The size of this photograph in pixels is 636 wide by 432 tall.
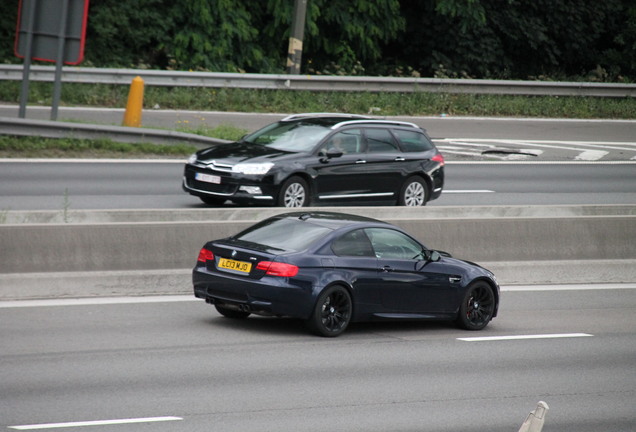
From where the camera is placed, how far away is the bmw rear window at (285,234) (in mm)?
12055

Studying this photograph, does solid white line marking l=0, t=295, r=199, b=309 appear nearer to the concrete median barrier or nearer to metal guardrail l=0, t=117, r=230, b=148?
the concrete median barrier

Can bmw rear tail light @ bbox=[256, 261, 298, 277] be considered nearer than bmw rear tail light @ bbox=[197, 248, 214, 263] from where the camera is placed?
Yes

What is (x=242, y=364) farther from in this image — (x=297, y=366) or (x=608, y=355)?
(x=608, y=355)

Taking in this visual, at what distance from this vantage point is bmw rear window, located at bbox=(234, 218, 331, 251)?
39.5ft

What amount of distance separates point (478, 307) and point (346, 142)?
21.3ft

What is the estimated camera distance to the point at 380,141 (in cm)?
1977

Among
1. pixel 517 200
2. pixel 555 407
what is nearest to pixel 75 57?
pixel 517 200

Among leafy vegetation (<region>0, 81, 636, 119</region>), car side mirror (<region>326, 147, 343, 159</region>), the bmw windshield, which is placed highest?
leafy vegetation (<region>0, 81, 636, 119</region>)

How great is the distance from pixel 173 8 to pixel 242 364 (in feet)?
89.2

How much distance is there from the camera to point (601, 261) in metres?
17.1

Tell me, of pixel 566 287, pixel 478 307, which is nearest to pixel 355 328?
pixel 478 307

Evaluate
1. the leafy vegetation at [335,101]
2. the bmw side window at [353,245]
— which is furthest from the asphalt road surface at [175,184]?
the bmw side window at [353,245]

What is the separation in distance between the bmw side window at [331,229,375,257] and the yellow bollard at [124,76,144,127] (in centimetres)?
1350

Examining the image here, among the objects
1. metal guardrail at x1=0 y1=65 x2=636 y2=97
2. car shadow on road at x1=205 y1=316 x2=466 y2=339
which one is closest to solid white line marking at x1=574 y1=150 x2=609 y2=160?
metal guardrail at x1=0 y1=65 x2=636 y2=97
